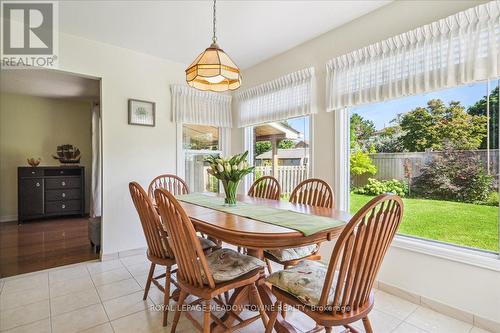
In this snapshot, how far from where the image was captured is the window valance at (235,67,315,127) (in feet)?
9.93

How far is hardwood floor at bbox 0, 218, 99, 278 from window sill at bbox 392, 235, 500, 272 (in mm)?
3364

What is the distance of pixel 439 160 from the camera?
218 cm

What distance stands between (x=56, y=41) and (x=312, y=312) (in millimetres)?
3433

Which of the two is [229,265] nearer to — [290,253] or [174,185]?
[290,253]

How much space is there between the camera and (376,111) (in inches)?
102

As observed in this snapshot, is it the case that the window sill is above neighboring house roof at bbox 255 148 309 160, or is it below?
below

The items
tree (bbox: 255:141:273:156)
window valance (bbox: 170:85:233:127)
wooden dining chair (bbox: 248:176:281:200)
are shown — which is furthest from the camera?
tree (bbox: 255:141:273:156)

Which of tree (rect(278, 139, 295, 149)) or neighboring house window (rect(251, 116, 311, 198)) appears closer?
neighboring house window (rect(251, 116, 311, 198))

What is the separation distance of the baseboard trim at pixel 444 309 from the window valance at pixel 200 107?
2991 mm

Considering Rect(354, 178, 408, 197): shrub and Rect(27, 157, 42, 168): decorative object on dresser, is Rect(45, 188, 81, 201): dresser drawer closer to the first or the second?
Rect(27, 157, 42, 168): decorative object on dresser

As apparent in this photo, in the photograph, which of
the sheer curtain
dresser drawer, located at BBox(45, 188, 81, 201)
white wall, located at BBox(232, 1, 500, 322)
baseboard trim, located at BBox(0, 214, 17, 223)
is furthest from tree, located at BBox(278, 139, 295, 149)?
baseboard trim, located at BBox(0, 214, 17, 223)

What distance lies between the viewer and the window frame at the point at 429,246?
1838 mm

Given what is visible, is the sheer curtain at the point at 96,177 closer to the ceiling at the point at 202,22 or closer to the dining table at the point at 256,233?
the ceiling at the point at 202,22

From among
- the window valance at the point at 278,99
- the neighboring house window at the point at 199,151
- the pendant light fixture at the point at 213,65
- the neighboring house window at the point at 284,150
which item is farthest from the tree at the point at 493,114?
the neighboring house window at the point at 199,151
